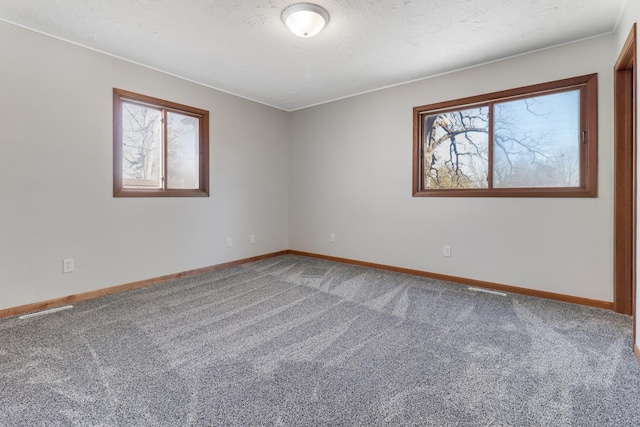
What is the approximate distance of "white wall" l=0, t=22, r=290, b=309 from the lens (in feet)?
8.20

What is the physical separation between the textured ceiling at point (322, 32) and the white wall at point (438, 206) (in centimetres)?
24

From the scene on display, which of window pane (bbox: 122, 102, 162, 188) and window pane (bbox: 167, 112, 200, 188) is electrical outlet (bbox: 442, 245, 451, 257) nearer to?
window pane (bbox: 167, 112, 200, 188)

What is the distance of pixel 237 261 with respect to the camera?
14.2ft

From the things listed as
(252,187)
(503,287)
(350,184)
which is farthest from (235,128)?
(503,287)

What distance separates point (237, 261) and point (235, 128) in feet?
6.11

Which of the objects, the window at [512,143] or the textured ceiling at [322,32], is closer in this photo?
the textured ceiling at [322,32]

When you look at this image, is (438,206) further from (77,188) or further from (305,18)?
(77,188)

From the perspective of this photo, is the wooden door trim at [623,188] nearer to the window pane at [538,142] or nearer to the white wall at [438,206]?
the white wall at [438,206]

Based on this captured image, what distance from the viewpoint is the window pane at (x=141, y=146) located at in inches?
128

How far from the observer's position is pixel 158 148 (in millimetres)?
3537

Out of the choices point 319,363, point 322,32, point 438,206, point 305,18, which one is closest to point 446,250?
point 438,206

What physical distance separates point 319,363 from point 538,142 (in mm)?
2911

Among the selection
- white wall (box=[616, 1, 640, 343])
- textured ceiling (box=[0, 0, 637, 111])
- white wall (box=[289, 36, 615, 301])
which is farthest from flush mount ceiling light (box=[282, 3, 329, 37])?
white wall (box=[616, 1, 640, 343])

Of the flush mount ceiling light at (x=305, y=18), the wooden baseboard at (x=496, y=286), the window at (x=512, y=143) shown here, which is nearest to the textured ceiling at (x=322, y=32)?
the flush mount ceiling light at (x=305, y=18)
